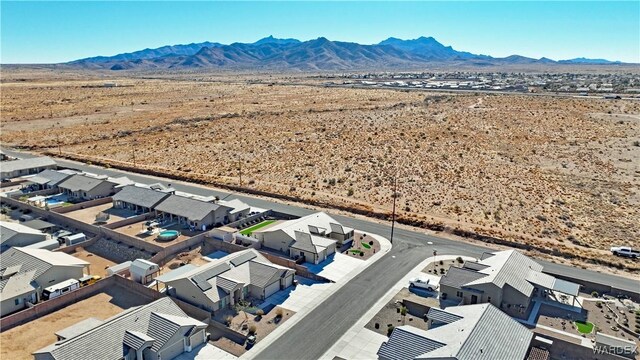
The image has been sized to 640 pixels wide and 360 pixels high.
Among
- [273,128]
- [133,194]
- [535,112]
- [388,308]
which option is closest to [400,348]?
[388,308]

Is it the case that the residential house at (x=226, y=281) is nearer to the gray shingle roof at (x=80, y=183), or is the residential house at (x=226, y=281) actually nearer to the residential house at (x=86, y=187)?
the residential house at (x=86, y=187)

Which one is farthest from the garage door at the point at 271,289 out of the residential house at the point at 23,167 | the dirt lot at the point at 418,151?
the residential house at the point at 23,167

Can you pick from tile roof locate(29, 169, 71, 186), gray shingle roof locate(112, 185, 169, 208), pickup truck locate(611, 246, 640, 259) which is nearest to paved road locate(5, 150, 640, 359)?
pickup truck locate(611, 246, 640, 259)

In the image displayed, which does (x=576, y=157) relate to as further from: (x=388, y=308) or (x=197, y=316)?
(x=197, y=316)

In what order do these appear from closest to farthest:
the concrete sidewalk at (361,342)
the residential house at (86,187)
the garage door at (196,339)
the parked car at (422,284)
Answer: the concrete sidewalk at (361,342) < the garage door at (196,339) < the parked car at (422,284) < the residential house at (86,187)

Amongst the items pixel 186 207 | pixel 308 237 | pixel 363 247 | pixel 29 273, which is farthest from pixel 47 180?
pixel 363 247

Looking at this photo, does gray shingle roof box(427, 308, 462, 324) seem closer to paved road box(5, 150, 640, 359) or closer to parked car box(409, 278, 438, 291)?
paved road box(5, 150, 640, 359)
